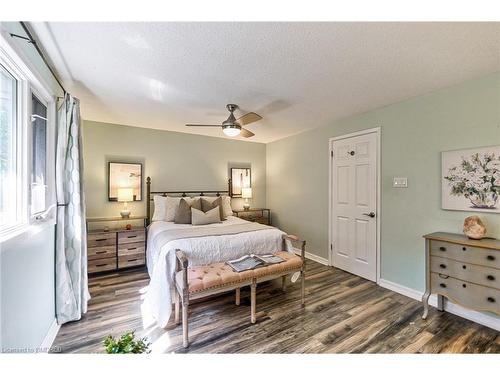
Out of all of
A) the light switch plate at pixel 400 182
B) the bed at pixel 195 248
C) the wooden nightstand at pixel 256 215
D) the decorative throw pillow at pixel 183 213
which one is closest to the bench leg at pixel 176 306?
the bed at pixel 195 248

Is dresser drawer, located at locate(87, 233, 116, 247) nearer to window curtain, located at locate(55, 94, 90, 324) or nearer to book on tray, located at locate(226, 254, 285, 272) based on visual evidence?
window curtain, located at locate(55, 94, 90, 324)

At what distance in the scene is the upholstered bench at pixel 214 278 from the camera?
5.99 feet

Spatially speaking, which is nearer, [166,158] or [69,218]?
[69,218]

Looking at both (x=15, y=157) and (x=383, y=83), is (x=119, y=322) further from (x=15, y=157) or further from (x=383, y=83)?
(x=383, y=83)

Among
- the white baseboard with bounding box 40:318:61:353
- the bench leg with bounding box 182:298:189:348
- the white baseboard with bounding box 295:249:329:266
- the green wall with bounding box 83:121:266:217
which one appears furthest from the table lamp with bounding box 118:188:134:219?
the white baseboard with bounding box 295:249:329:266

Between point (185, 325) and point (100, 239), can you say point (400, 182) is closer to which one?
point (185, 325)

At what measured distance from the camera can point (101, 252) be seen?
3.17 m

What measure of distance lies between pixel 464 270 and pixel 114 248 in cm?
423

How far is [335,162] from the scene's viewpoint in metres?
3.52

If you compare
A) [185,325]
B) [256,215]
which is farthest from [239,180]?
[185,325]

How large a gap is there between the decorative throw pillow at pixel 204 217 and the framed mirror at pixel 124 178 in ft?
3.99

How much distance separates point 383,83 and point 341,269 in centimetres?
267

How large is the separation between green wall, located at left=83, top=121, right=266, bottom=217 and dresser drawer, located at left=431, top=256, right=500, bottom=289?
3421 millimetres
